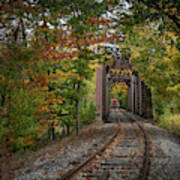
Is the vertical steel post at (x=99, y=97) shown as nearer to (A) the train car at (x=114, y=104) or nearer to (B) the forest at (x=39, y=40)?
(B) the forest at (x=39, y=40)

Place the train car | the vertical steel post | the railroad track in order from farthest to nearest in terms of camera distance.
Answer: the train car
the vertical steel post
the railroad track

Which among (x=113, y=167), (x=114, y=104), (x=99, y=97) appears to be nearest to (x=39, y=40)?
(x=113, y=167)

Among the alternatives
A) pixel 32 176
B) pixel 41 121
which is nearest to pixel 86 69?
pixel 41 121

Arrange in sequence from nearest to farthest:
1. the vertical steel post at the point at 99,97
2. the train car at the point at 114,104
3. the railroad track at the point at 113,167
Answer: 1. the railroad track at the point at 113,167
2. the vertical steel post at the point at 99,97
3. the train car at the point at 114,104

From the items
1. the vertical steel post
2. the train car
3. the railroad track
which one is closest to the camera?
the railroad track

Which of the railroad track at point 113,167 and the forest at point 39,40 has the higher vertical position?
the forest at point 39,40

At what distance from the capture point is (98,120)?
1836 cm

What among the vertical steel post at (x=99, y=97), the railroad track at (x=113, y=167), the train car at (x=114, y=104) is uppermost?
the vertical steel post at (x=99, y=97)

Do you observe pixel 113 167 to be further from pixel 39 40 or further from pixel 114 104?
pixel 114 104

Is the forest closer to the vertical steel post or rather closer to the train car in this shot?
the vertical steel post

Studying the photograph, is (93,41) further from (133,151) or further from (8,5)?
(133,151)

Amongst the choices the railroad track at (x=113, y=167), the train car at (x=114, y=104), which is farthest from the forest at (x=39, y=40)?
the train car at (x=114, y=104)

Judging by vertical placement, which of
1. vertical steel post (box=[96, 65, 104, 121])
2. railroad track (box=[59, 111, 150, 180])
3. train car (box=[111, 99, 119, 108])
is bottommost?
train car (box=[111, 99, 119, 108])

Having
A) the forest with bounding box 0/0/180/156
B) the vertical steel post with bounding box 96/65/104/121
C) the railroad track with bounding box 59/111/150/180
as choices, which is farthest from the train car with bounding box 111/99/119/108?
the railroad track with bounding box 59/111/150/180
